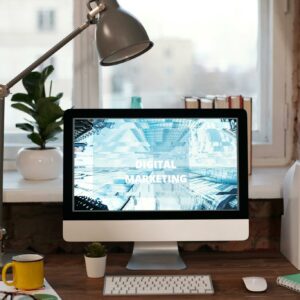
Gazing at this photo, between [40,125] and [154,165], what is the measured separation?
429 mm

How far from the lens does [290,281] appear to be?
1775 millimetres

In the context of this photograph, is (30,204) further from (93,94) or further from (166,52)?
(166,52)

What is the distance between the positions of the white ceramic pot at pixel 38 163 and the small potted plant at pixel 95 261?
42 cm

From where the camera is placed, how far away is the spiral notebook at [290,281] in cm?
175

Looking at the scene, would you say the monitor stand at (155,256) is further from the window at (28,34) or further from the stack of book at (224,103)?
the window at (28,34)

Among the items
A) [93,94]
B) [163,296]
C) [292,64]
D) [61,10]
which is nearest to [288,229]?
[163,296]

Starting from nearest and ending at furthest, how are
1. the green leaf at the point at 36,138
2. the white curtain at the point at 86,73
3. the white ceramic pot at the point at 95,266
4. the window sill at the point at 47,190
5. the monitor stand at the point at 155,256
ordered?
the white ceramic pot at the point at 95,266, the monitor stand at the point at 155,256, the window sill at the point at 47,190, the green leaf at the point at 36,138, the white curtain at the point at 86,73

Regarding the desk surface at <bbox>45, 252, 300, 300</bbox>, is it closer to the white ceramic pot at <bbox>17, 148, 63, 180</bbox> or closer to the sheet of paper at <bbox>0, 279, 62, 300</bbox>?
the sheet of paper at <bbox>0, 279, 62, 300</bbox>

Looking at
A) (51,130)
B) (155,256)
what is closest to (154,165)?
(155,256)

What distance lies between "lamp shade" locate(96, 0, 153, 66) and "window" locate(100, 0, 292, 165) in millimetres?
675

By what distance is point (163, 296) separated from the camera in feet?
5.69

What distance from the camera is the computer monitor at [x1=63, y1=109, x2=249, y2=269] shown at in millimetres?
1939

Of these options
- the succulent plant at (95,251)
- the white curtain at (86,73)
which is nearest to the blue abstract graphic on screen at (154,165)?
the succulent plant at (95,251)

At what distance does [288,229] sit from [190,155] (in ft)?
1.23
